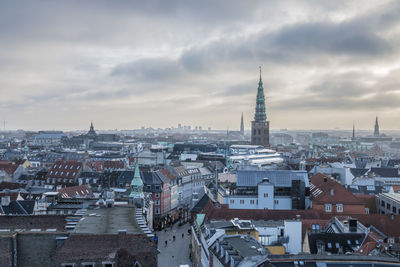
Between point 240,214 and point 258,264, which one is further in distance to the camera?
point 240,214

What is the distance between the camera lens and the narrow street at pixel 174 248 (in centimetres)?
5929

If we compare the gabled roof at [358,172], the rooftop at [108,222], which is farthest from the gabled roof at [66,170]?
the rooftop at [108,222]

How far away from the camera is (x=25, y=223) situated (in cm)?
3819

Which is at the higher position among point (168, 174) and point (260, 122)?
point (260, 122)

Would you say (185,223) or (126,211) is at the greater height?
(126,211)

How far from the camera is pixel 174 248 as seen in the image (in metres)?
66.7

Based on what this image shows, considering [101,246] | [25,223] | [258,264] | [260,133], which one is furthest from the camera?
[260,133]

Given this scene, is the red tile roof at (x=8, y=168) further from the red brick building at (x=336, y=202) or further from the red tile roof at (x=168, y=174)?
the red brick building at (x=336, y=202)

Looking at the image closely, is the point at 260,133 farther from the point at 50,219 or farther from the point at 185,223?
the point at 50,219

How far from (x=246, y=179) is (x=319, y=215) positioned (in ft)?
45.0

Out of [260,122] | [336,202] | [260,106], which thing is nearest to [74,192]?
[336,202]

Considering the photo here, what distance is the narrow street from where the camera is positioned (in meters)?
59.3

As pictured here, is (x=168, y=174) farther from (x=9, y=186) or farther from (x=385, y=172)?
(x=385, y=172)

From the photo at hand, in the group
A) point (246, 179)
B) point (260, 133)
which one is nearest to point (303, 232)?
point (246, 179)
